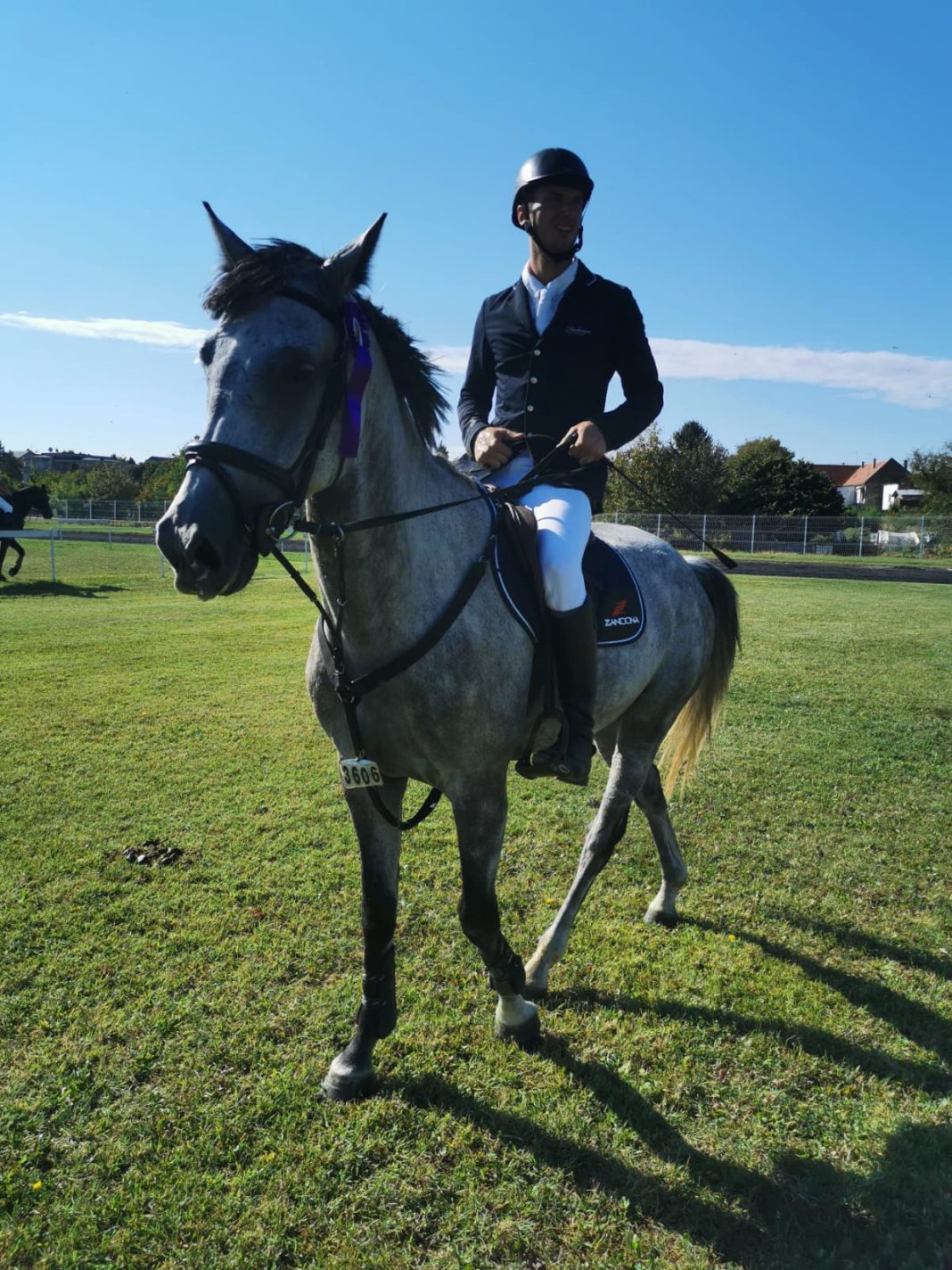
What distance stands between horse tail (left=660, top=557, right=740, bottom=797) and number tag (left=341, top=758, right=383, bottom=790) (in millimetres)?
2574

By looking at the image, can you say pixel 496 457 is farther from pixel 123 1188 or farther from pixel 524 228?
pixel 123 1188

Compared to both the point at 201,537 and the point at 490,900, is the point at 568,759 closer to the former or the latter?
the point at 490,900

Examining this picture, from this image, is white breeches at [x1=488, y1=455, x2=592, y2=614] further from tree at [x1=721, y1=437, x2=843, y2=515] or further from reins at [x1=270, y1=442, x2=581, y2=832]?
tree at [x1=721, y1=437, x2=843, y2=515]

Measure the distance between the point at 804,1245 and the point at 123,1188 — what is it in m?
2.21

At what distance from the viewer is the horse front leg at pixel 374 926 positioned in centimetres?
312

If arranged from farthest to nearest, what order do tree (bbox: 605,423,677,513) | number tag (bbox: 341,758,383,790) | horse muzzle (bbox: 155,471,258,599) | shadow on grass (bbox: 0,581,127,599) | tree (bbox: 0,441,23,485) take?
tree (bbox: 0,441,23,485), tree (bbox: 605,423,677,513), shadow on grass (bbox: 0,581,127,599), number tag (bbox: 341,758,383,790), horse muzzle (bbox: 155,471,258,599)

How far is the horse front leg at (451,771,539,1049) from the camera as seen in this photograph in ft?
9.65

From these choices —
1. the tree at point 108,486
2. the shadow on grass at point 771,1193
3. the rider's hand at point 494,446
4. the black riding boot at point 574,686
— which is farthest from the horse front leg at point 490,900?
the tree at point 108,486

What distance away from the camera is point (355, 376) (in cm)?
242

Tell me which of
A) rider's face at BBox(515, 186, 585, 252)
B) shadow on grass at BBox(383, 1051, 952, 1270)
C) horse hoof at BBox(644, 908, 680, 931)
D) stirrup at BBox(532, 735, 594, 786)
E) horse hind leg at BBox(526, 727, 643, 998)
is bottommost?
shadow on grass at BBox(383, 1051, 952, 1270)

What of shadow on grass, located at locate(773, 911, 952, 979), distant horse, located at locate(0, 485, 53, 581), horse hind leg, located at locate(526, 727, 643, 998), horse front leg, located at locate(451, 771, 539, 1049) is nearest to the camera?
horse front leg, located at locate(451, 771, 539, 1049)

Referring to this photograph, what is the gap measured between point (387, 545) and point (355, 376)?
1.86ft

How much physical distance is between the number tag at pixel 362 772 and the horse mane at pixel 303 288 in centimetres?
129

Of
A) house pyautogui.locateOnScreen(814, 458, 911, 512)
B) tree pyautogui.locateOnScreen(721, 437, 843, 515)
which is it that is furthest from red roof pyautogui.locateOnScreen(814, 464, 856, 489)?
tree pyautogui.locateOnScreen(721, 437, 843, 515)
